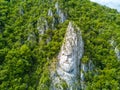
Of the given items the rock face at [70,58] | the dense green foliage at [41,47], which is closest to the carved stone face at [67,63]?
the rock face at [70,58]

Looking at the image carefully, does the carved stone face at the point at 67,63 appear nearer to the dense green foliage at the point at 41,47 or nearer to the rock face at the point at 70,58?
the rock face at the point at 70,58

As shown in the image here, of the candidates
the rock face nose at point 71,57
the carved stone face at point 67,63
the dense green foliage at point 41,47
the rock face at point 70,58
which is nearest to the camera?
the rock face at point 70,58

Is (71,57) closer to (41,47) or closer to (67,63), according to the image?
(67,63)

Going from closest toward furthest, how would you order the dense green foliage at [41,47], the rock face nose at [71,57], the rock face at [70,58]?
the rock face at [70,58]
the rock face nose at [71,57]
the dense green foliage at [41,47]

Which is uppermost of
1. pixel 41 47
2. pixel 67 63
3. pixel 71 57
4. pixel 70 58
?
pixel 41 47

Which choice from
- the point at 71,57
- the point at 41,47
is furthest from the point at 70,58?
the point at 41,47

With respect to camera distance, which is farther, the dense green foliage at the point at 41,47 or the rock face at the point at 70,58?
the dense green foliage at the point at 41,47

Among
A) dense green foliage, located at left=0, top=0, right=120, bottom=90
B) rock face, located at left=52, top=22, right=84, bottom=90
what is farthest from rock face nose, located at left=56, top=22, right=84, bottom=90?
dense green foliage, located at left=0, top=0, right=120, bottom=90

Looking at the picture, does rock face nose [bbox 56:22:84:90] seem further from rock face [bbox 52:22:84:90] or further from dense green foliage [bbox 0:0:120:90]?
dense green foliage [bbox 0:0:120:90]
